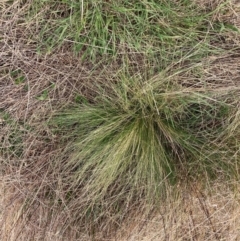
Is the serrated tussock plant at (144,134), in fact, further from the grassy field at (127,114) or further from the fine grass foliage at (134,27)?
the fine grass foliage at (134,27)

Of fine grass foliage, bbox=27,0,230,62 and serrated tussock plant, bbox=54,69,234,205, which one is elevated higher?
fine grass foliage, bbox=27,0,230,62

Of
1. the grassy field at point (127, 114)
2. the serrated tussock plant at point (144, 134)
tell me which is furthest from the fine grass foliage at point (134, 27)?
the serrated tussock plant at point (144, 134)

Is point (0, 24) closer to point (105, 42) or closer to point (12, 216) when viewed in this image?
point (105, 42)

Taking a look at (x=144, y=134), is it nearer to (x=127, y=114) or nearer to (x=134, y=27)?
(x=127, y=114)

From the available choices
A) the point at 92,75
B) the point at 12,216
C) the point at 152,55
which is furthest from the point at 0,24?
the point at 12,216

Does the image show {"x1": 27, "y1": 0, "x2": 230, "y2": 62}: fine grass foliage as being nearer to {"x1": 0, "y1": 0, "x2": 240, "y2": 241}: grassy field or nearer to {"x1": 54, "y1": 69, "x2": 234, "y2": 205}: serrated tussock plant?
{"x1": 0, "y1": 0, "x2": 240, "y2": 241}: grassy field

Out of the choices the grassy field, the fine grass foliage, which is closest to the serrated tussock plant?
the grassy field

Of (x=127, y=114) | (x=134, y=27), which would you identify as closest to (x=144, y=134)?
(x=127, y=114)

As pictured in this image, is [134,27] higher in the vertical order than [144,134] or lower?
higher
